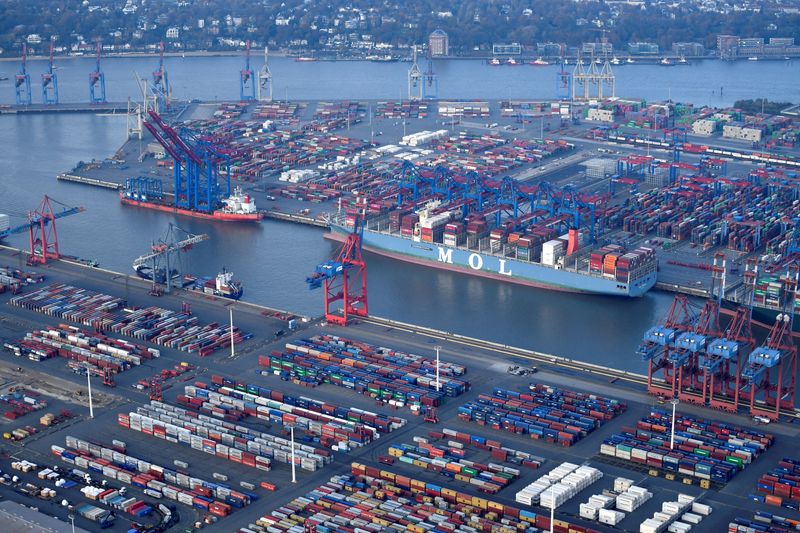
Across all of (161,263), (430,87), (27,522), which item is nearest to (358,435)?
(27,522)

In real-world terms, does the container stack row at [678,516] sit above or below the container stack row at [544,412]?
below

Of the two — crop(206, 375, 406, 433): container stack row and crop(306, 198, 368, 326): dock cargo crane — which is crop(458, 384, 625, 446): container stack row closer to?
crop(206, 375, 406, 433): container stack row

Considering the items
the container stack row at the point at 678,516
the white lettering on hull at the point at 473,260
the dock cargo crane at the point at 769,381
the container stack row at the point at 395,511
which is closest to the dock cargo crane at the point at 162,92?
the white lettering on hull at the point at 473,260

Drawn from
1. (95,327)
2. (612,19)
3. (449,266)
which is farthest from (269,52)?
(95,327)

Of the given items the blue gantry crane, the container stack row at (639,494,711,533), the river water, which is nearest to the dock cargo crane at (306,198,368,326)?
the river water

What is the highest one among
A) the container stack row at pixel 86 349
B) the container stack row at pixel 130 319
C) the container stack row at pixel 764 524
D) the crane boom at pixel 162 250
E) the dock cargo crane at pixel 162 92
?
the dock cargo crane at pixel 162 92

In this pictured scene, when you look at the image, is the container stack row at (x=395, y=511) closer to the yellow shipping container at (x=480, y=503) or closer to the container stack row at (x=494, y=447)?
the yellow shipping container at (x=480, y=503)

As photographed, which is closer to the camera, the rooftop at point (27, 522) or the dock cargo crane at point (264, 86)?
the rooftop at point (27, 522)

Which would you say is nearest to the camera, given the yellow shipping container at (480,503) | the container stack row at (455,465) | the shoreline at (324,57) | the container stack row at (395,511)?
the container stack row at (395,511)
